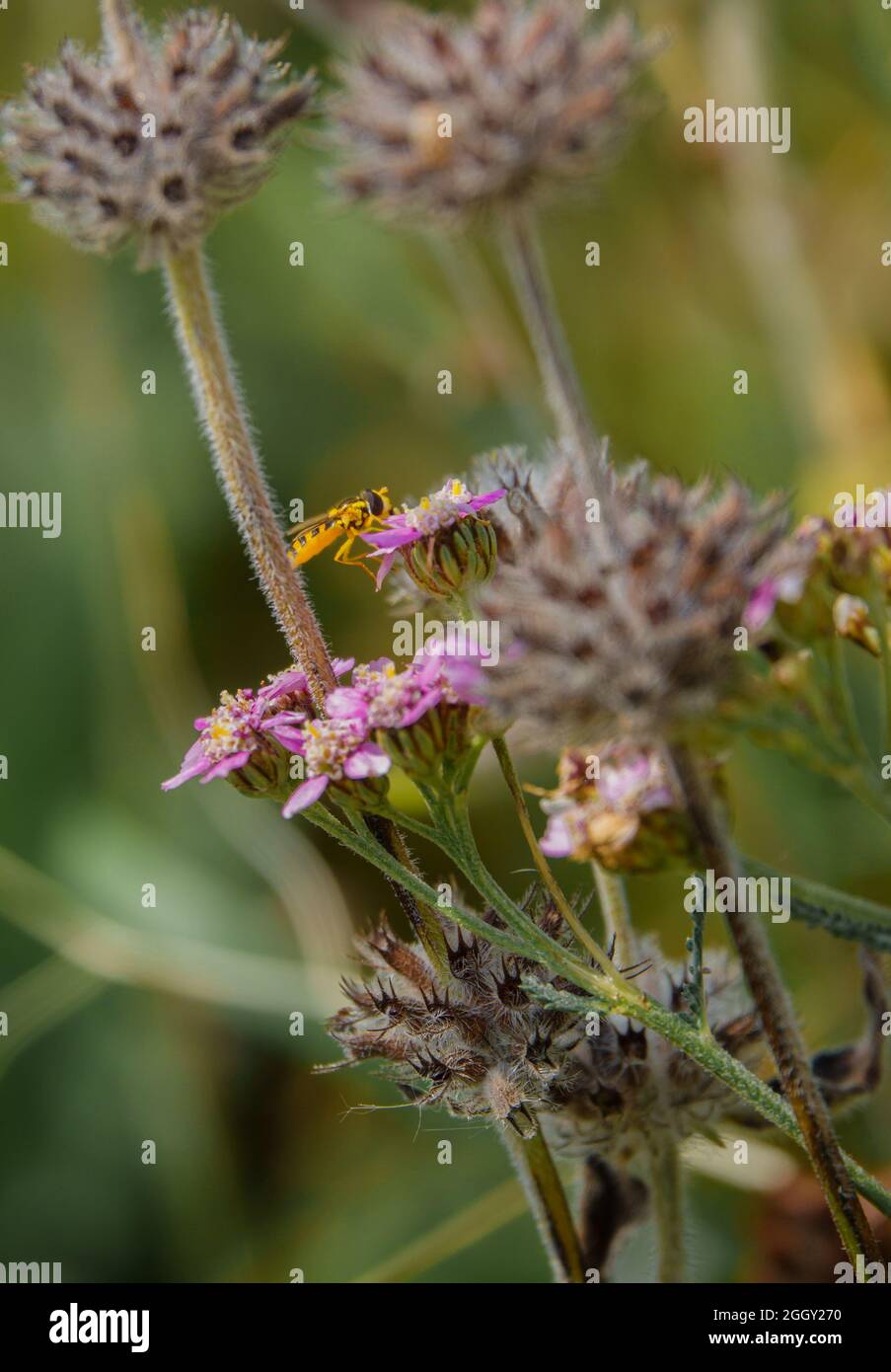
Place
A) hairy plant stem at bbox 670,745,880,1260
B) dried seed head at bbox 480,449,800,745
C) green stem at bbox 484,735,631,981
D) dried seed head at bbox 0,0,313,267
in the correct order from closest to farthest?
dried seed head at bbox 480,449,800,745 < hairy plant stem at bbox 670,745,880,1260 < green stem at bbox 484,735,631,981 < dried seed head at bbox 0,0,313,267

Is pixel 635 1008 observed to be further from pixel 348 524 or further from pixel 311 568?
pixel 311 568

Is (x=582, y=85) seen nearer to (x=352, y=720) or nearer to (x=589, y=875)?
(x=352, y=720)

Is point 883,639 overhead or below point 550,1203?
overhead

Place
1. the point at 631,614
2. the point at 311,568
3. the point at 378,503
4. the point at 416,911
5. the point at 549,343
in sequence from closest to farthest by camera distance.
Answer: the point at 631,614
the point at 549,343
the point at 416,911
the point at 378,503
the point at 311,568

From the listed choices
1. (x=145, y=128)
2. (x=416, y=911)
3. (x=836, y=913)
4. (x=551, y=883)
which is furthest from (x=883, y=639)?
(x=145, y=128)

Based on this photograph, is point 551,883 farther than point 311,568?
No

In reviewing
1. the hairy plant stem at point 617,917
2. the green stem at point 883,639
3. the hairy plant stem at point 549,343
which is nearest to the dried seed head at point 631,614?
the hairy plant stem at point 549,343

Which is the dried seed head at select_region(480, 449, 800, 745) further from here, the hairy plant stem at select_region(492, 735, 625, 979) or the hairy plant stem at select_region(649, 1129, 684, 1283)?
the hairy plant stem at select_region(649, 1129, 684, 1283)

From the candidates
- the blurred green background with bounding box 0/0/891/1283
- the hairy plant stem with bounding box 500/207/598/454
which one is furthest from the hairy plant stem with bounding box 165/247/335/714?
the blurred green background with bounding box 0/0/891/1283

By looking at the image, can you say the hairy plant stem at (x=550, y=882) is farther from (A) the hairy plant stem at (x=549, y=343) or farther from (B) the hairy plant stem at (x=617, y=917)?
(A) the hairy plant stem at (x=549, y=343)
